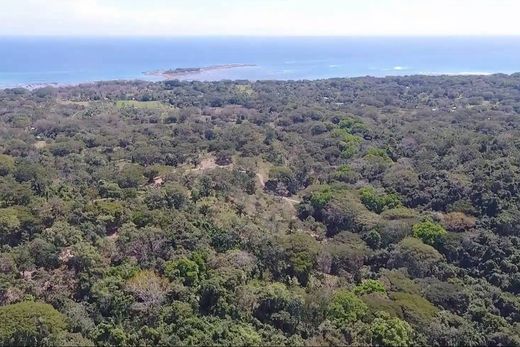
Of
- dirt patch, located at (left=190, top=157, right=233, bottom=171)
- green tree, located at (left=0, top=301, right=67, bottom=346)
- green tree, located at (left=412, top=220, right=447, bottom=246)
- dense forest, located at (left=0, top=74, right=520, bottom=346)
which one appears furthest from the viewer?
dirt patch, located at (left=190, top=157, right=233, bottom=171)

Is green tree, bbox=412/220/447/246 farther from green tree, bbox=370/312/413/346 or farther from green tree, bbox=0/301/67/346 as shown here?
green tree, bbox=0/301/67/346

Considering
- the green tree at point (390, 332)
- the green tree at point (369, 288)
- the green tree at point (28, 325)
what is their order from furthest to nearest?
the green tree at point (369, 288)
the green tree at point (390, 332)
the green tree at point (28, 325)

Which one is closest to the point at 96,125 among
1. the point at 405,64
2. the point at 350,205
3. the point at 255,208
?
the point at 255,208

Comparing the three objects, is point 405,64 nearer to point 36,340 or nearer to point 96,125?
point 96,125

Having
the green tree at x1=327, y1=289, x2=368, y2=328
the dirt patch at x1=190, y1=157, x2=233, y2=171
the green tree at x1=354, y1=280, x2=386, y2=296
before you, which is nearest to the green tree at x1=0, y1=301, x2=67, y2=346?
the green tree at x1=327, y1=289, x2=368, y2=328

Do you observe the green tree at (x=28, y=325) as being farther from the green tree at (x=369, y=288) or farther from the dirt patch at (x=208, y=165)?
the dirt patch at (x=208, y=165)

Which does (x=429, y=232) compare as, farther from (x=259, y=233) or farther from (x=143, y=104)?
(x=143, y=104)

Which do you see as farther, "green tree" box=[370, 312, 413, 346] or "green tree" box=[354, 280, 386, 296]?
"green tree" box=[354, 280, 386, 296]

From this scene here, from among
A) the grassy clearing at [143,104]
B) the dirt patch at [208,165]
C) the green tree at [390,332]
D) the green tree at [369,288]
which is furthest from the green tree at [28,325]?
the grassy clearing at [143,104]
